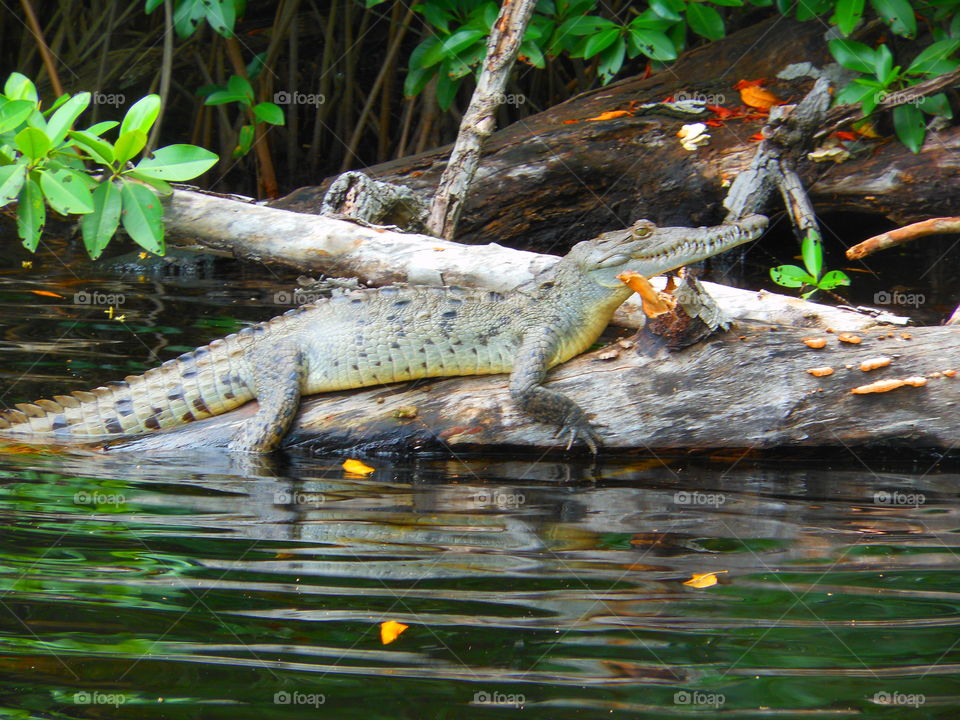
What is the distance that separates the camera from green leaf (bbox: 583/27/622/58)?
693cm

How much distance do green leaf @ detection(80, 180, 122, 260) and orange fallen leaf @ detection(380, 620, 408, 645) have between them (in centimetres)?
298

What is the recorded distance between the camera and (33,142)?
14.5 feet

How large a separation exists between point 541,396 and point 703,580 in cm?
162

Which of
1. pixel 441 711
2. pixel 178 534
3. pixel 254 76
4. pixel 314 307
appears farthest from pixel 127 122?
pixel 254 76

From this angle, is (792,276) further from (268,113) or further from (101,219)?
(268,113)

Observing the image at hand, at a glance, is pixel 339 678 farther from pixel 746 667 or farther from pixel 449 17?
pixel 449 17

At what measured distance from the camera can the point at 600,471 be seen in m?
4.29

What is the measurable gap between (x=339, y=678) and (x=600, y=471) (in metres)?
2.22

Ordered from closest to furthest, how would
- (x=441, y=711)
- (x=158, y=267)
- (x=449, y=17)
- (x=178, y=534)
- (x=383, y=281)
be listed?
(x=441, y=711) < (x=178, y=534) < (x=383, y=281) < (x=449, y=17) < (x=158, y=267)

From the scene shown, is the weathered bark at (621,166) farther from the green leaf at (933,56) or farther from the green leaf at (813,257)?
the green leaf at (813,257)

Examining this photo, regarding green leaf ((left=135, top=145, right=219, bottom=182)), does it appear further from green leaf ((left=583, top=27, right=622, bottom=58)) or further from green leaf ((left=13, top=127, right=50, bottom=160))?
green leaf ((left=583, top=27, right=622, bottom=58))

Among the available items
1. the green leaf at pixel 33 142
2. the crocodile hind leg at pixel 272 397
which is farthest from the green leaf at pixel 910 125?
the green leaf at pixel 33 142

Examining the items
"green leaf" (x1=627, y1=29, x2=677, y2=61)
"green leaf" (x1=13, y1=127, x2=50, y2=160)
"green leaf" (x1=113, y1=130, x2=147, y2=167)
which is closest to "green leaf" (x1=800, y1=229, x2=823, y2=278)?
"green leaf" (x1=627, y1=29, x2=677, y2=61)

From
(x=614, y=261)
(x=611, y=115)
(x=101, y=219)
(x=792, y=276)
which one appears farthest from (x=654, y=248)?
(x=611, y=115)
